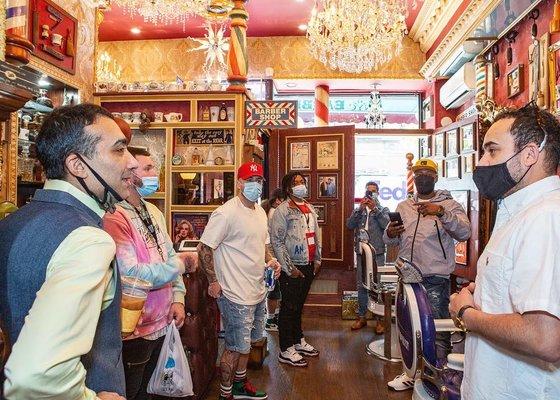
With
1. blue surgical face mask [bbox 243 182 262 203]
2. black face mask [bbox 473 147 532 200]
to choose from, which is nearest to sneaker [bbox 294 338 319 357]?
blue surgical face mask [bbox 243 182 262 203]

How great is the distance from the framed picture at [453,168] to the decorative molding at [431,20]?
2.10 meters

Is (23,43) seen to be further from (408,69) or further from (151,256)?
(408,69)

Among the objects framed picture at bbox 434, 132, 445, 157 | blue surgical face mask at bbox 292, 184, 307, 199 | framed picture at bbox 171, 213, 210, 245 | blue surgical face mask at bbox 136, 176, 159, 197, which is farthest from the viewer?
framed picture at bbox 434, 132, 445, 157

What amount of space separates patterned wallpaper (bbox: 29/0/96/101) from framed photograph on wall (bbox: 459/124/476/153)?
462 centimetres

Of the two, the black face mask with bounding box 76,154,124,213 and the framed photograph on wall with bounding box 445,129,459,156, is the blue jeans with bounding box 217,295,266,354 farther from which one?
the framed photograph on wall with bounding box 445,129,459,156

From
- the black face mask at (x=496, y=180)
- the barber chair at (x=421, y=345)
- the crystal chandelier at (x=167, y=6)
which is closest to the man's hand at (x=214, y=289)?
the barber chair at (x=421, y=345)

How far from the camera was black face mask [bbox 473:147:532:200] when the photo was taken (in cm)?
156

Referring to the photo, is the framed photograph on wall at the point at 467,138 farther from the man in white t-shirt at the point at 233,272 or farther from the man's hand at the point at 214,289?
the man's hand at the point at 214,289

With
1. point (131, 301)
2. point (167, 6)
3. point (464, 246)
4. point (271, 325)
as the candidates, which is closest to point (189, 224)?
point (271, 325)

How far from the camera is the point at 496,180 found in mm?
1582

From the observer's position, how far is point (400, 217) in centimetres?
396

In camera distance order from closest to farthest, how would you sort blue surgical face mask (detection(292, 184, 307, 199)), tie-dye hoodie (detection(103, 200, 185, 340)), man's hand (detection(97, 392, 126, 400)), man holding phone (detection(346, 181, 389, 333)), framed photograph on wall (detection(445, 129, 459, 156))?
man's hand (detection(97, 392, 126, 400)), tie-dye hoodie (detection(103, 200, 185, 340)), blue surgical face mask (detection(292, 184, 307, 199)), man holding phone (detection(346, 181, 389, 333)), framed photograph on wall (detection(445, 129, 459, 156))

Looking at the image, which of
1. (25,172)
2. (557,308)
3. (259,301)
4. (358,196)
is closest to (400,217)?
(259,301)

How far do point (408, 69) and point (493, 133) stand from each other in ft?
25.8
